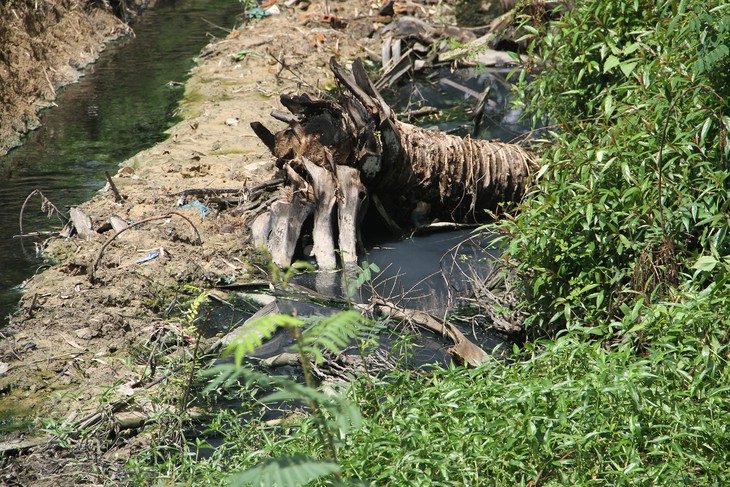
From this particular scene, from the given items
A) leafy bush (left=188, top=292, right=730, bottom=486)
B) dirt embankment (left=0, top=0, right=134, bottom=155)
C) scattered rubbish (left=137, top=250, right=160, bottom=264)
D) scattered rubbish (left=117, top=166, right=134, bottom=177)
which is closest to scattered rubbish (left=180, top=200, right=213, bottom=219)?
scattered rubbish (left=137, top=250, right=160, bottom=264)

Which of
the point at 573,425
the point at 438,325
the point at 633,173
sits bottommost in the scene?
the point at 438,325

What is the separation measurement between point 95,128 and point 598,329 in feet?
22.4

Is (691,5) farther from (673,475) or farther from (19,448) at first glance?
(19,448)

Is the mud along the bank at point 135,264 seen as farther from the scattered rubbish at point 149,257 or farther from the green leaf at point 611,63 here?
the green leaf at point 611,63

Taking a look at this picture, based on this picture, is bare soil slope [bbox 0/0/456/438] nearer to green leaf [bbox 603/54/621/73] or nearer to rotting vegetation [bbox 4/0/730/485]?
rotting vegetation [bbox 4/0/730/485]

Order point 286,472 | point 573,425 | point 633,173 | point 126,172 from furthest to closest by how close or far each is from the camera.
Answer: point 126,172 → point 633,173 → point 573,425 → point 286,472

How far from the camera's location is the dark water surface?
21.1 feet

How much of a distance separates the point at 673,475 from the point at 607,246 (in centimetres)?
142

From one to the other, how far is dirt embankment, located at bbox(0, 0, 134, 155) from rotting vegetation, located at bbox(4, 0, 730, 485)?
580cm

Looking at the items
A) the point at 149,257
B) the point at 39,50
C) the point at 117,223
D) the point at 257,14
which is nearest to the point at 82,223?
the point at 117,223

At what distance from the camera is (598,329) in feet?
11.5

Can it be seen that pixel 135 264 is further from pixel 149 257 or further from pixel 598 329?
pixel 598 329

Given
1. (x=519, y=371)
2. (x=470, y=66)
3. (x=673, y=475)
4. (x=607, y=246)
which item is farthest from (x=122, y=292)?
(x=470, y=66)

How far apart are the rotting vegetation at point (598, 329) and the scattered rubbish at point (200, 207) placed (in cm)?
236
